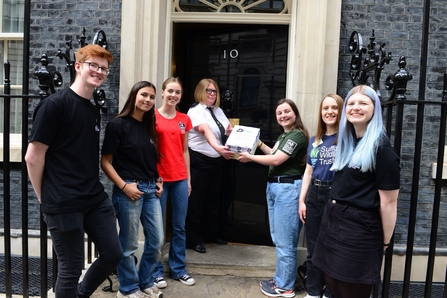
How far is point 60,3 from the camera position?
4434mm

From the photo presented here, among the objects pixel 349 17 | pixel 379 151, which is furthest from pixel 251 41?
pixel 379 151

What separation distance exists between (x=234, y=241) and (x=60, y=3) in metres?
3.37

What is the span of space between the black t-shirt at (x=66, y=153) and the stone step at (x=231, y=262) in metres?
1.87

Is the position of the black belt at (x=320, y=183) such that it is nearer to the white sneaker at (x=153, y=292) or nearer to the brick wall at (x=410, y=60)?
the brick wall at (x=410, y=60)

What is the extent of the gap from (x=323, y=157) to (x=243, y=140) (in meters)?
0.88

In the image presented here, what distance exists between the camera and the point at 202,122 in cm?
402

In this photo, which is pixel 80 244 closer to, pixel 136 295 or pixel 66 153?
pixel 66 153

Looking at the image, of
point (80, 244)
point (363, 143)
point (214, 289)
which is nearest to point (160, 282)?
point (214, 289)

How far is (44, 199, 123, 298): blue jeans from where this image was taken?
259 centimetres

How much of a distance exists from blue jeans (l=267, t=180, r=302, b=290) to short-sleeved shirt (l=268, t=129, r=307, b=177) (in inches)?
4.1

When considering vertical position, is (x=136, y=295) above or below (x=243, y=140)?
below

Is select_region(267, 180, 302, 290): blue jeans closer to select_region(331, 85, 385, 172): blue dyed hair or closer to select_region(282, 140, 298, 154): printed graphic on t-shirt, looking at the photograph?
select_region(282, 140, 298, 154): printed graphic on t-shirt

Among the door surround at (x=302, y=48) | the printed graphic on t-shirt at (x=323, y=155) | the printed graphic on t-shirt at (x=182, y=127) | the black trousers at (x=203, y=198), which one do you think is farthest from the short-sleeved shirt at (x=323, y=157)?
the black trousers at (x=203, y=198)

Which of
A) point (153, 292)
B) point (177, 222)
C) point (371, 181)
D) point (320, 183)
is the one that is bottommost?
point (153, 292)
